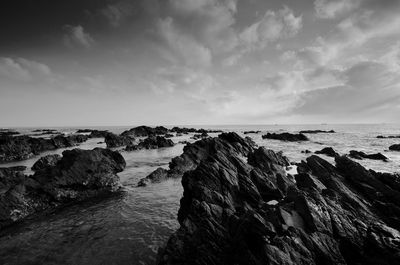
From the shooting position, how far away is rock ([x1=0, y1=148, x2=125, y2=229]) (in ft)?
66.3

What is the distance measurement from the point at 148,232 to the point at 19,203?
13.1 metres

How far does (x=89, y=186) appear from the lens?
88.5 ft

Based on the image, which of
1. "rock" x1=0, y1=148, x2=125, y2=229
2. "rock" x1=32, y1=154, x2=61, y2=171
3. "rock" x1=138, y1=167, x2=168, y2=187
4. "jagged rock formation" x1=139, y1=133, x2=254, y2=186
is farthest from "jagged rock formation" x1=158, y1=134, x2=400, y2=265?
"rock" x1=32, y1=154, x2=61, y2=171

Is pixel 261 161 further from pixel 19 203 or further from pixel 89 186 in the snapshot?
pixel 19 203

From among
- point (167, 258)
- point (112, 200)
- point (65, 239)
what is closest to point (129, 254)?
point (167, 258)

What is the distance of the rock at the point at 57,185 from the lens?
20.2 m

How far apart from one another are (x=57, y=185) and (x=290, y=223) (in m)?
24.1

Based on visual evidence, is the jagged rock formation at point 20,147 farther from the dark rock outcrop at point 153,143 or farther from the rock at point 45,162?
the dark rock outcrop at point 153,143

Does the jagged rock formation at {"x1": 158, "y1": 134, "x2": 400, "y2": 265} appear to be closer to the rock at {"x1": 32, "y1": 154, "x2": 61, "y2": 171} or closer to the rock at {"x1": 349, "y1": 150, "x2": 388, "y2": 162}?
the rock at {"x1": 349, "y1": 150, "x2": 388, "y2": 162}

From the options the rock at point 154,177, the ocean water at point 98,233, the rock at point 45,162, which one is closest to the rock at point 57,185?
the ocean water at point 98,233

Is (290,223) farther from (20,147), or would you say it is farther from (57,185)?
(20,147)

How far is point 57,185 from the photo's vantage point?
24453 mm

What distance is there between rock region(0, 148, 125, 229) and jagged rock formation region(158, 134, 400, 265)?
14974 millimetres

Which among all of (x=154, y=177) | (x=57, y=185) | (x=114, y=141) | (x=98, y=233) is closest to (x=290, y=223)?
(x=98, y=233)
